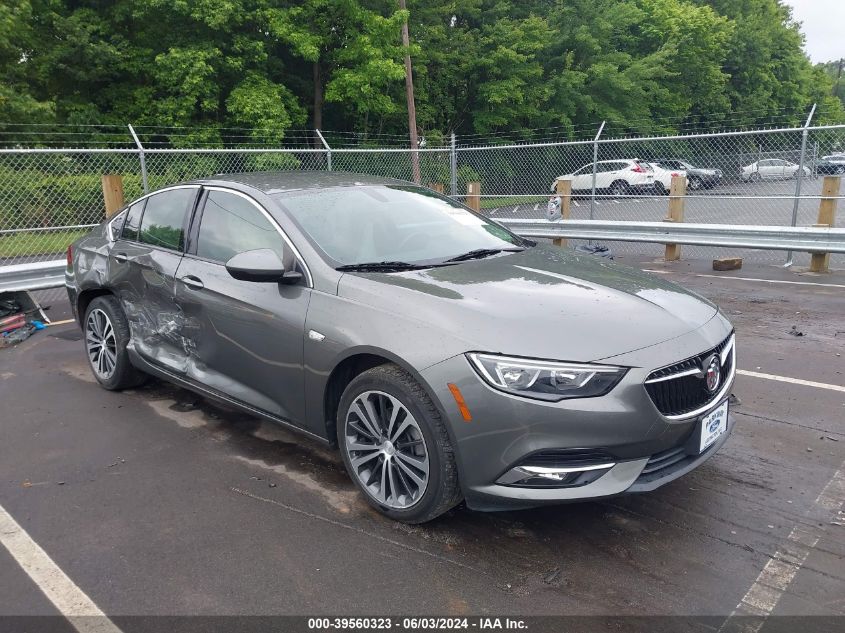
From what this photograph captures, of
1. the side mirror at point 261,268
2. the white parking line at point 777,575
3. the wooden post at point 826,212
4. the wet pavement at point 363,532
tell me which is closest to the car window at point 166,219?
→ the side mirror at point 261,268

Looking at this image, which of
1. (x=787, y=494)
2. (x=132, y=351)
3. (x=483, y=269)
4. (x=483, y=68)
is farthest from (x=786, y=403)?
(x=483, y=68)

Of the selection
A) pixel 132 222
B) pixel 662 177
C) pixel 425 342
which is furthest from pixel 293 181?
pixel 662 177

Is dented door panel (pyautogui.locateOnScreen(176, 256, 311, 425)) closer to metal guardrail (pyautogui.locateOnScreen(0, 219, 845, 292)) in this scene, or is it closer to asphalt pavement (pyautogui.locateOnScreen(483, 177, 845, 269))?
metal guardrail (pyautogui.locateOnScreen(0, 219, 845, 292))

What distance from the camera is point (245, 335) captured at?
3.73 meters

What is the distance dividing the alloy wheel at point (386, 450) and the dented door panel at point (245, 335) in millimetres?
414

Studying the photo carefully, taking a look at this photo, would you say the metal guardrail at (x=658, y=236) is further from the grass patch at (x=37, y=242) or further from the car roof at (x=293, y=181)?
the car roof at (x=293, y=181)

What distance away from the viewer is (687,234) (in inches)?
393

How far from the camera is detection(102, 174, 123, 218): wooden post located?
9.40m

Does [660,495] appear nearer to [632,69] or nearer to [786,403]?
[786,403]

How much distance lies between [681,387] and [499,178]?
44.8 feet

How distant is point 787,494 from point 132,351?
4.19 metres

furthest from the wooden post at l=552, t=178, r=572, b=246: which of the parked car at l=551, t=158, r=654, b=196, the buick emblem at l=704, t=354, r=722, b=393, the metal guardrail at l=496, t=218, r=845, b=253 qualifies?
the buick emblem at l=704, t=354, r=722, b=393

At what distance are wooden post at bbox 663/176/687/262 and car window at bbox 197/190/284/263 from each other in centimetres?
833

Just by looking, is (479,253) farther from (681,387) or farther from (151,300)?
(151,300)
